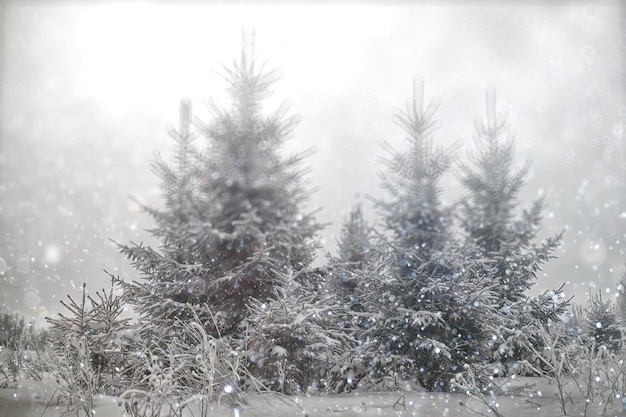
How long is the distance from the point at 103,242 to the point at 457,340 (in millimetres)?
6486

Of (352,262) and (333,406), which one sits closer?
(333,406)

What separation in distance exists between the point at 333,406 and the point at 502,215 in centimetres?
701

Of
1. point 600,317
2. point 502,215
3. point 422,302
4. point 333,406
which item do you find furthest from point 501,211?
point 333,406

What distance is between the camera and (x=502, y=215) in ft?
33.9

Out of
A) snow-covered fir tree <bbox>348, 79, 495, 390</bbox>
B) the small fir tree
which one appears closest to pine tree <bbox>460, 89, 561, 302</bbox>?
snow-covered fir tree <bbox>348, 79, 495, 390</bbox>

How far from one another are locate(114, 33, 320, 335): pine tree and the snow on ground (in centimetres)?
205

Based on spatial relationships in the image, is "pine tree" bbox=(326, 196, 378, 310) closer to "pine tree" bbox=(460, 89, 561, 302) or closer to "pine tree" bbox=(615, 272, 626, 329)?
"pine tree" bbox=(460, 89, 561, 302)

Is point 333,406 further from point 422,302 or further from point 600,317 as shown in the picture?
point 600,317

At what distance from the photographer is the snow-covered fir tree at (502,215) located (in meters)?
9.45

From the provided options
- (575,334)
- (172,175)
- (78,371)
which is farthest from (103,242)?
(575,334)

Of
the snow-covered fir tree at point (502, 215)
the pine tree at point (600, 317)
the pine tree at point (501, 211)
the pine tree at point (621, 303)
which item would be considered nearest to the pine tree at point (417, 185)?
the snow-covered fir tree at point (502, 215)

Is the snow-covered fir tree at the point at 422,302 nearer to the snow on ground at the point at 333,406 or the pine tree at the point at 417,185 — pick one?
the pine tree at the point at 417,185

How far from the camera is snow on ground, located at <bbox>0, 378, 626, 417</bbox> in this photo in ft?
14.7

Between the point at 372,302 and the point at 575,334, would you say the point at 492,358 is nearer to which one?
the point at 575,334
